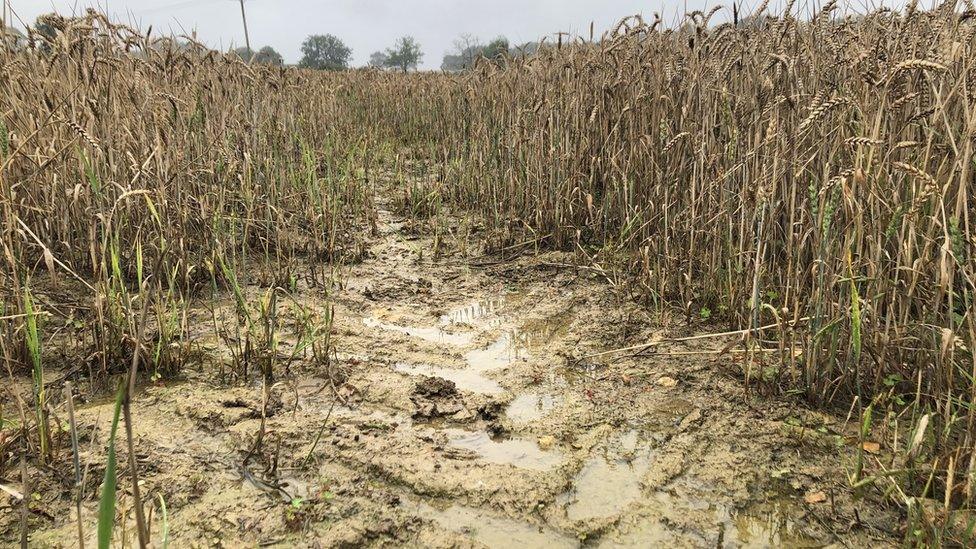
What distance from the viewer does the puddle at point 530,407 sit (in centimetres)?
235

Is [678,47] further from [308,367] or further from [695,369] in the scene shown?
[308,367]

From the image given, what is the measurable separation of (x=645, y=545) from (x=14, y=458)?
1868 mm

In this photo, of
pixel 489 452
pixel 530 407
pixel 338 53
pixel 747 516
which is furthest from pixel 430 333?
pixel 338 53

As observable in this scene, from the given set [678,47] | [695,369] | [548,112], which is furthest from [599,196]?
[695,369]

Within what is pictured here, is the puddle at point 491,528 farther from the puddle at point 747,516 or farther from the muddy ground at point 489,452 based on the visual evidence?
the puddle at point 747,516

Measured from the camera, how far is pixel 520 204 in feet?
15.0

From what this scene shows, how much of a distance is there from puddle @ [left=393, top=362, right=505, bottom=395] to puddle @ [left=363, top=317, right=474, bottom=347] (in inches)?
11.3

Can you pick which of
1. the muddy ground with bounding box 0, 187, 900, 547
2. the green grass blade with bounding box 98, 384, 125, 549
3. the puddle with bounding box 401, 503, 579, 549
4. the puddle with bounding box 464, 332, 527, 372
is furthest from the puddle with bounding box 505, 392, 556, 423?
the green grass blade with bounding box 98, 384, 125, 549

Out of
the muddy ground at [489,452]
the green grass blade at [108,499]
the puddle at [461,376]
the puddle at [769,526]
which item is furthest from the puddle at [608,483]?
the green grass blade at [108,499]

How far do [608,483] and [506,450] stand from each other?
394 mm

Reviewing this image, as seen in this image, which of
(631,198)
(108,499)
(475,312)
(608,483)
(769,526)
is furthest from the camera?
(631,198)

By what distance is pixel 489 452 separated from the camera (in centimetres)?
213

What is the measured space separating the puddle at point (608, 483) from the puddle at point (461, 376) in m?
0.63

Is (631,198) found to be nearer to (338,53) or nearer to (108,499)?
(108,499)
